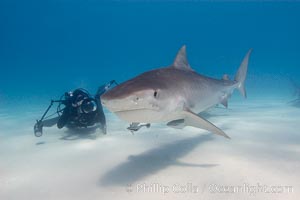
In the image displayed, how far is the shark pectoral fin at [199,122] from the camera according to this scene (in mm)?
3562

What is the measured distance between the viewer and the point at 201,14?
144 metres

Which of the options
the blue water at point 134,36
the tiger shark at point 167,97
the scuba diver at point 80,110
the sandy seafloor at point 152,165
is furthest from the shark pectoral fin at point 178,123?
the blue water at point 134,36

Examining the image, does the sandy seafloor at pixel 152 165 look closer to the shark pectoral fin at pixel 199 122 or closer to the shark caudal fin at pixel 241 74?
the shark pectoral fin at pixel 199 122

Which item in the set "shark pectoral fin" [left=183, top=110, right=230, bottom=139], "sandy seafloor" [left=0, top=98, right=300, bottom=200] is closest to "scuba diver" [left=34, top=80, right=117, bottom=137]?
"sandy seafloor" [left=0, top=98, right=300, bottom=200]

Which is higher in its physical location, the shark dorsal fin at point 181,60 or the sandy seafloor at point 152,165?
the shark dorsal fin at point 181,60

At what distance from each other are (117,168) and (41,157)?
6.32 ft

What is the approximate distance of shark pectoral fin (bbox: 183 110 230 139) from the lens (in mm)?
3562

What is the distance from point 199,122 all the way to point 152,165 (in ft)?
3.72

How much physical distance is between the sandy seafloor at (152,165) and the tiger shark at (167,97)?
74 centimetres

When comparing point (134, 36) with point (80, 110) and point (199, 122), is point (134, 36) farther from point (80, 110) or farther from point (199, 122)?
point (199, 122)

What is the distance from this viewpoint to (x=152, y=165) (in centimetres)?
415

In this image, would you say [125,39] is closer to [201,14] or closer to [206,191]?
[201,14]

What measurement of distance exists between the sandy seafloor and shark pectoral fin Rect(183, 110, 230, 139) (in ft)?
2.13

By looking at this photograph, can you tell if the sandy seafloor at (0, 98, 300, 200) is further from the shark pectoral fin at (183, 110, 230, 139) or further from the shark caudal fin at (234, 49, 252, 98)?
the shark caudal fin at (234, 49, 252, 98)
